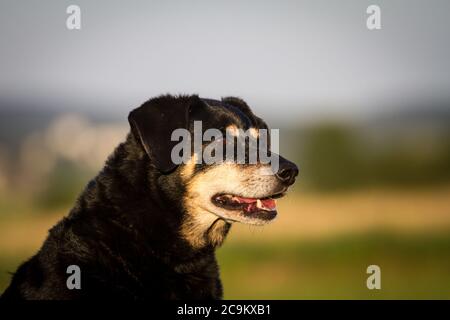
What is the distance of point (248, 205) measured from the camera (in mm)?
5594

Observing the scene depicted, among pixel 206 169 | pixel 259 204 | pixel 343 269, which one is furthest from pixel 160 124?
pixel 343 269

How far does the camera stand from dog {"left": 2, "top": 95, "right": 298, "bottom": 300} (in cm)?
504

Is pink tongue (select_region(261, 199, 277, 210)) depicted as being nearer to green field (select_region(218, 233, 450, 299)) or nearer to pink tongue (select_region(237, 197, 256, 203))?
pink tongue (select_region(237, 197, 256, 203))

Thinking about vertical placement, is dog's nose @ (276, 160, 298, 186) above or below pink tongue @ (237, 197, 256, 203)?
above

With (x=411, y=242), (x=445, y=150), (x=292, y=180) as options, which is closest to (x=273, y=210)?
(x=292, y=180)

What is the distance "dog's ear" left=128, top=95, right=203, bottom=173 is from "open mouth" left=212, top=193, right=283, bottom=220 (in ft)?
1.69

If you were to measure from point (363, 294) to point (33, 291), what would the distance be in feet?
24.1

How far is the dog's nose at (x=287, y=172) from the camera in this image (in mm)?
5449

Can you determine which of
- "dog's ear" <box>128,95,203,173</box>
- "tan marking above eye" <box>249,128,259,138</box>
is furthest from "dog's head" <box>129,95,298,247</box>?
"tan marking above eye" <box>249,128,259,138</box>

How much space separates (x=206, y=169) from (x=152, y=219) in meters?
0.64

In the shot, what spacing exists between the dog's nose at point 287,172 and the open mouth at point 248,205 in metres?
0.17

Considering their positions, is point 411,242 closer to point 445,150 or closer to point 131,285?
point 445,150

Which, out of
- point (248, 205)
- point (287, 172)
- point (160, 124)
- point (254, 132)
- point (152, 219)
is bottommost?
point (152, 219)

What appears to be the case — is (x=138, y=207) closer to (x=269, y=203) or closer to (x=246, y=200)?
(x=246, y=200)
